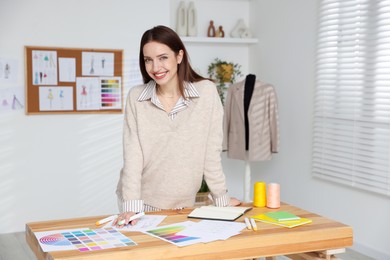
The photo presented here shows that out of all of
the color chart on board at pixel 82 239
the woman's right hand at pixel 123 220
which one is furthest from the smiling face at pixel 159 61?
the color chart on board at pixel 82 239

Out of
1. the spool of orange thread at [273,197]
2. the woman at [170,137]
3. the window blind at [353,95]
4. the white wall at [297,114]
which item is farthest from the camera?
the white wall at [297,114]

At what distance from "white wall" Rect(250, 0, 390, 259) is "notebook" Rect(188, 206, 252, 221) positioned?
87.0 inches

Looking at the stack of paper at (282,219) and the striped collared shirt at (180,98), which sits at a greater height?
the striped collared shirt at (180,98)

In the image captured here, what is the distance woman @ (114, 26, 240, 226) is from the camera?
2.62 meters

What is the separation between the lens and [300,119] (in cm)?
546

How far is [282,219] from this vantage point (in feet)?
8.19

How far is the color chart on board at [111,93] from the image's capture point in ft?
17.6

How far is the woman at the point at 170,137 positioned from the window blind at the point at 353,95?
2.06 m

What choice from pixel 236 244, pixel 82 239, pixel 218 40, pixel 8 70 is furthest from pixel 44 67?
pixel 236 244

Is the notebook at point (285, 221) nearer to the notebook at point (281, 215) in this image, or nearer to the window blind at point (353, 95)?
the notebook at point (281, 215)

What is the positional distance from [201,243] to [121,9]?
3.62m

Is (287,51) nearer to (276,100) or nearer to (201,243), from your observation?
(276,100)

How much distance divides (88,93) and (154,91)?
2.79m

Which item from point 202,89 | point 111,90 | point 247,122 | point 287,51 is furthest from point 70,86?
point 202,89
